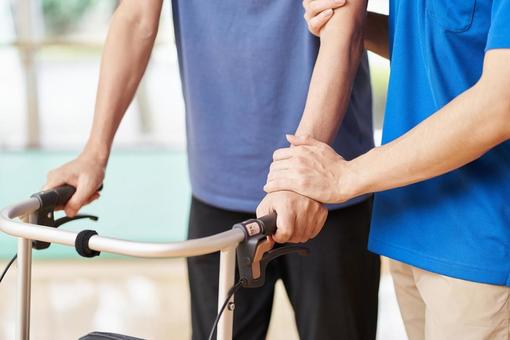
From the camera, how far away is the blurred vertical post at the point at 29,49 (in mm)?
5324

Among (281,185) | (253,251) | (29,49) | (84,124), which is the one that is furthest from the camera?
(84,124)

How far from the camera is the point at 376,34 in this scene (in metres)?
1.81

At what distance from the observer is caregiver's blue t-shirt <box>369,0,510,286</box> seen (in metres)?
1.38

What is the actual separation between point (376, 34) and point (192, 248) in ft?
2.49

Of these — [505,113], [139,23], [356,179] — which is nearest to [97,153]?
[139,23]

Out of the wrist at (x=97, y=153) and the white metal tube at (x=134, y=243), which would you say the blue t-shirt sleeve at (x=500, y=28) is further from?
the wrist at (x=97, y=153)

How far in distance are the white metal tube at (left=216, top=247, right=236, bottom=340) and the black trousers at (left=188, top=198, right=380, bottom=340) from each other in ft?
1.57

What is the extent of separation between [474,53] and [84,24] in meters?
4.41

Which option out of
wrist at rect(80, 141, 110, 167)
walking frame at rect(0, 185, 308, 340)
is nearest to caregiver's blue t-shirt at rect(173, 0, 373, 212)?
wrist at rect(80, 141, 110, 167)

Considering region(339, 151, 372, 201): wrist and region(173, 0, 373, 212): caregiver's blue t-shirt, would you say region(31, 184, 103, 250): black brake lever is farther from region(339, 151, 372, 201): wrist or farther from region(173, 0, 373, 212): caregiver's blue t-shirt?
region(339, 151, 372, 201): wrist

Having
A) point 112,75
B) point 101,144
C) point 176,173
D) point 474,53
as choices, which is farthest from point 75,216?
point 176,173

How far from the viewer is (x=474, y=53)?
1388 mm

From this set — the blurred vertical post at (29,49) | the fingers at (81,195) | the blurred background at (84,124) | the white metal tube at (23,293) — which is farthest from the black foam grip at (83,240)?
the blurred vertical post at (29,49)

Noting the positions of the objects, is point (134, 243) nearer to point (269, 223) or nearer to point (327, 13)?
point (269, 223)
